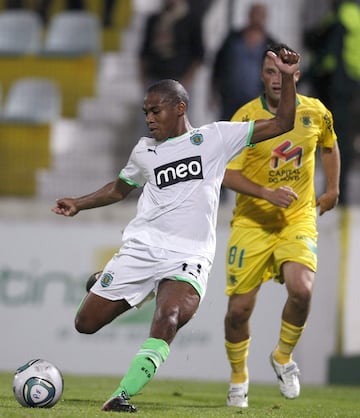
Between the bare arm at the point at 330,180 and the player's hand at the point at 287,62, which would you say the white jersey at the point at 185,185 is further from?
the bare arm at the point at 330,180

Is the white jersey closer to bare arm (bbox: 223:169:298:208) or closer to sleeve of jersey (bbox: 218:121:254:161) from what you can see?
sleeve of jersey (bbox: 218:121:254:161)

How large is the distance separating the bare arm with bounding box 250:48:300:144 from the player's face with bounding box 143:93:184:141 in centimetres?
52

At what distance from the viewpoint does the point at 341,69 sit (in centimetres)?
1408

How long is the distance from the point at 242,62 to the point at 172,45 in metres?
1.14

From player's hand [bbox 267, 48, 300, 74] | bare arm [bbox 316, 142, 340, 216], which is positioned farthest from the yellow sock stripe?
player's hand [bbox 267, 48, 300, 74]

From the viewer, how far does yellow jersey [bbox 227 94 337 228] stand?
9.59 m

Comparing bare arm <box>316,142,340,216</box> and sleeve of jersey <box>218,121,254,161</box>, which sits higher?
sleeve of jersey <box>218,121,254,161</box>

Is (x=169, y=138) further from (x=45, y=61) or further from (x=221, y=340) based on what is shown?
(x=45, y=61)

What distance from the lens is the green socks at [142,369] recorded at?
7.64 m

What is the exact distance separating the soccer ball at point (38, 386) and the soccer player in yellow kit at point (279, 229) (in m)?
1.99

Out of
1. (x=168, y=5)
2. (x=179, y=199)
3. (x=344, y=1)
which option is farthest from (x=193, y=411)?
(x=168, y=5)

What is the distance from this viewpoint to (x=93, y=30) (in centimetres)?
1731

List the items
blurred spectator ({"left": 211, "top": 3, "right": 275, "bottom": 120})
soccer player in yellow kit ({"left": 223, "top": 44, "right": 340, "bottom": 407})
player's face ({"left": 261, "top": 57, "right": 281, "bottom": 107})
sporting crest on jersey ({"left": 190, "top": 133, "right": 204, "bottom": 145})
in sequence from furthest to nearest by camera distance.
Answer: blurred spectator ({"left": 211, "top": 3, "right": 275, "bottom": 120}), soccer player in yellow kit ({"left": 223, "top": 44, "right": 340, "bottom": 407}), player's face ({"left": 261, "top": 57, "right": 281, "bottom": 107}), sporting crest on jersey ({"left": 190, "top": 133, "right": 204, "bottom": 145})

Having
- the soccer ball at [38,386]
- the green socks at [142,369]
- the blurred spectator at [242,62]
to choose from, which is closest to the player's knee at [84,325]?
the soccer ball at [38,386]
